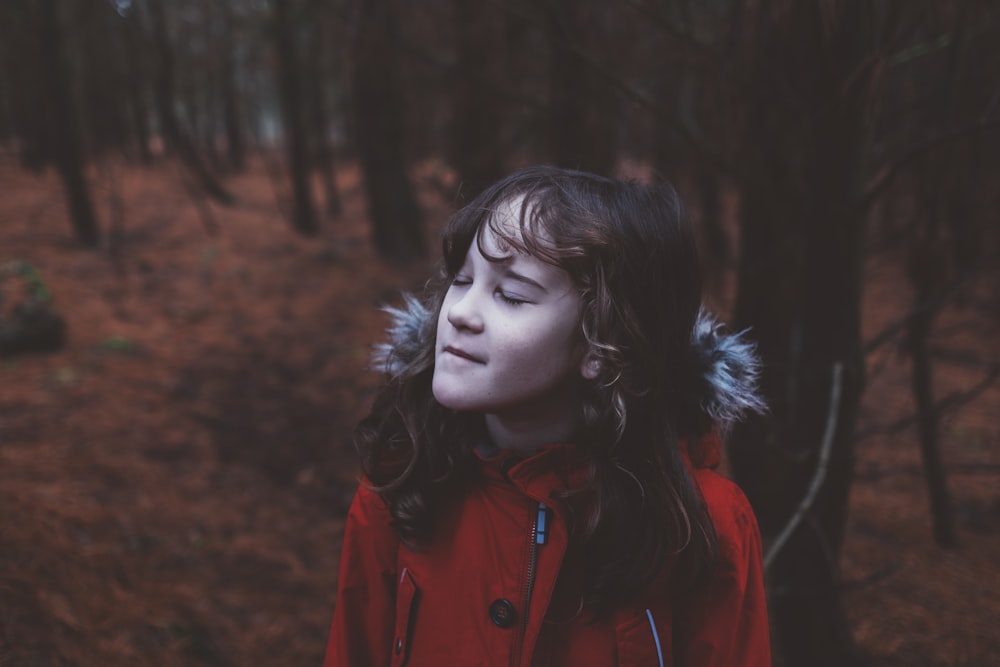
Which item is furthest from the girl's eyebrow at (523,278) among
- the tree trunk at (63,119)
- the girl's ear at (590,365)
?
the tree trunk at (63,119)

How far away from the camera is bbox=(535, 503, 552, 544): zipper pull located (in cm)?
125

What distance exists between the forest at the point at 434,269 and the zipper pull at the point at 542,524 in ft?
2.10

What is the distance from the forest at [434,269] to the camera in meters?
1.99

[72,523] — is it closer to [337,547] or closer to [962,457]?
[337,547]

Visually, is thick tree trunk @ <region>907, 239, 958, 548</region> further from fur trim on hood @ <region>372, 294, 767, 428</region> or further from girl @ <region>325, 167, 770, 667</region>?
girl @ <region>325, 167, 770, 667</region>

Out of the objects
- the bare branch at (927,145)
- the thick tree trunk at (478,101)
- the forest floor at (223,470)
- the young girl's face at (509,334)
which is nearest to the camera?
the young girl's face at (509,334)

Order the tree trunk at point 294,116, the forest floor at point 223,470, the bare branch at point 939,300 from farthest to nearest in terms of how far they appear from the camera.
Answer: the tree trunk at point 294,116
the forest floor at point 223,470
the bare branch at point 939,300

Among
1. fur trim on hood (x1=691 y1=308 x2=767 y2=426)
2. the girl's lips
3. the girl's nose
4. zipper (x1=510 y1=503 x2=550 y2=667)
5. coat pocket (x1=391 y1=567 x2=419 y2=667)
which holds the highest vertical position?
the girl's nose

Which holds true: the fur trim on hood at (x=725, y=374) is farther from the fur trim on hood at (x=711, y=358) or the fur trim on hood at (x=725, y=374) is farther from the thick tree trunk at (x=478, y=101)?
the thick tree trunk at (x=478, y=101)

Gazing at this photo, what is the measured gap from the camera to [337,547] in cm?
371

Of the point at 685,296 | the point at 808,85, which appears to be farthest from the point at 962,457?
the point at 685,296

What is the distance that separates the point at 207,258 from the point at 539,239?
7.52m

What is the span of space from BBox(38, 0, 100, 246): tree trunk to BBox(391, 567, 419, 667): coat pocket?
7.31 meters

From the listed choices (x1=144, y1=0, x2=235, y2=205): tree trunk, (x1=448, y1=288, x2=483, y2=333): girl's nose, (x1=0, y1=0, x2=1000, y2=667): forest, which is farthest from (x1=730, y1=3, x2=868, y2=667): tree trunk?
(x1=144, y1=0, x2=235, y2=205): tree trunk
